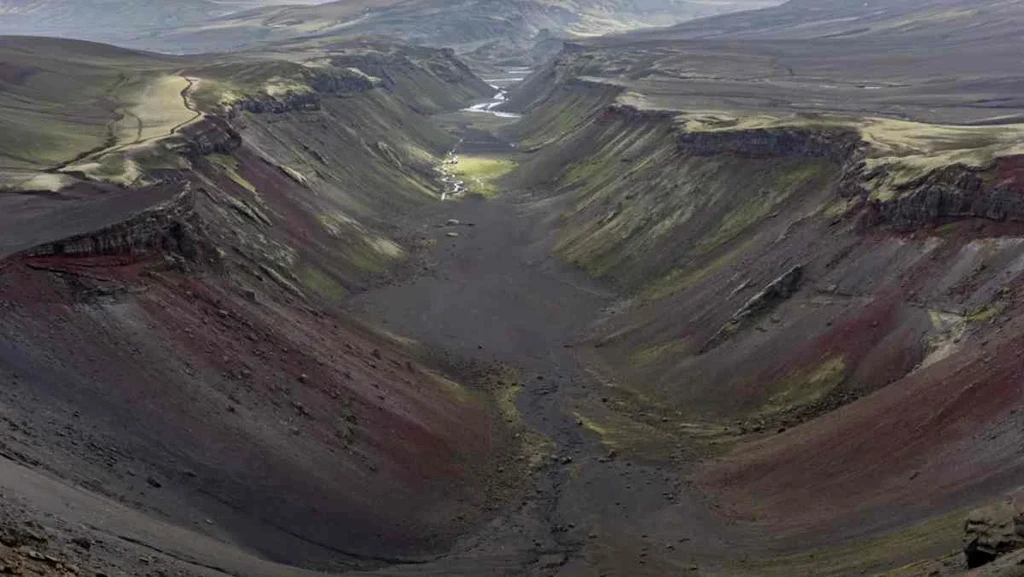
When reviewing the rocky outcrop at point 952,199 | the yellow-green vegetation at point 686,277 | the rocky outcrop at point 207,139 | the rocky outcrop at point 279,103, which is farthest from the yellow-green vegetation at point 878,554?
the rocky outcrop at point 279,103

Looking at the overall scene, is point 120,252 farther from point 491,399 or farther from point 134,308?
point 491,399

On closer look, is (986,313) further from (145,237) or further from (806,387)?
(145,237)

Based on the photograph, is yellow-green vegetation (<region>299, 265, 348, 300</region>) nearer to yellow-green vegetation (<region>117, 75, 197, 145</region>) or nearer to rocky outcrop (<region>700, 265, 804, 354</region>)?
yellow-green vegetation (<region>117, 75, 197, 145</region>)

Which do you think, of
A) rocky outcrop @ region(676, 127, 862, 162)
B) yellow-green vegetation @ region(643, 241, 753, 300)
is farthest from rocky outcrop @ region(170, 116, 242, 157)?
rocky outcrop @ region(676, 127, 862, 162)

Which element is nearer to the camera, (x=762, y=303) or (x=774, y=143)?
(x=762, y=303)

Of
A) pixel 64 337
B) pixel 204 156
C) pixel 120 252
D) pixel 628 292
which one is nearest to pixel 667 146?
pixel 628 292

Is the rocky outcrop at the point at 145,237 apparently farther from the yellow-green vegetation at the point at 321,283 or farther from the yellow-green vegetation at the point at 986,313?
the yellow-green vegetation at the point at 986,313

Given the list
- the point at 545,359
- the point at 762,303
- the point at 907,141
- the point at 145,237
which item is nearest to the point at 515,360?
the point at 545,359
